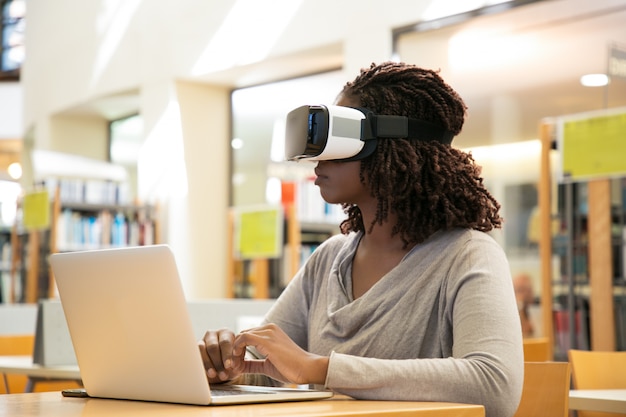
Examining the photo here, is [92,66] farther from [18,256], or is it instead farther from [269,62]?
[269,62]

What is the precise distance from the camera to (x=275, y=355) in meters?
1.26

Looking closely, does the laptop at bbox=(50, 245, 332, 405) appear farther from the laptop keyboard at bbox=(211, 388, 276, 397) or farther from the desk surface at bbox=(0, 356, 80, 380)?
the desk surface at bbox=(0, 356, 80, 380)

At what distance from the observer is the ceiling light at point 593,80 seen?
215 inches

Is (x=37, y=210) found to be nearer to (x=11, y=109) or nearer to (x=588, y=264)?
(x=588, y=264)

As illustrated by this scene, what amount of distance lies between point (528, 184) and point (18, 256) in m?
4.77

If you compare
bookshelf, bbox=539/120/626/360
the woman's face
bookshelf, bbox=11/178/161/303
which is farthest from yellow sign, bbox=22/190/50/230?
the woman's face

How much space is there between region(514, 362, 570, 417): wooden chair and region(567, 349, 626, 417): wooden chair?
2.88 feet

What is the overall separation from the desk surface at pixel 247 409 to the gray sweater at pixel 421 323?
46mm

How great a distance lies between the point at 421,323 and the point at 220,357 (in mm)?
311

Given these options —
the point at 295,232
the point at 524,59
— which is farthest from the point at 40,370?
the point at 524,59

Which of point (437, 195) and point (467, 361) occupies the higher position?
point (437, 195)

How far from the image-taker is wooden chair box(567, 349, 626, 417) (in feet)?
8.14

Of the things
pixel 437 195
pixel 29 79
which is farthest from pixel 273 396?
pixel 29 79

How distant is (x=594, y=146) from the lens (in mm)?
3652
